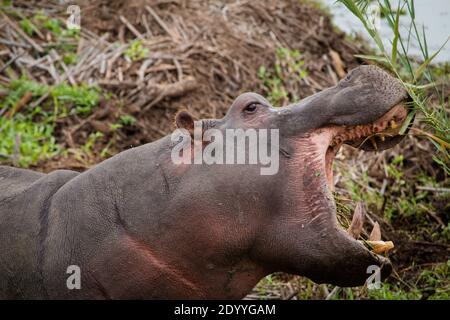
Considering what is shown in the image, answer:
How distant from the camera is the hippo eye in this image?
13.2ft

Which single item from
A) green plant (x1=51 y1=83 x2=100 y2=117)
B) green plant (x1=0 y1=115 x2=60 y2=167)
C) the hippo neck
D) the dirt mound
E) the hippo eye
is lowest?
the hippo neck

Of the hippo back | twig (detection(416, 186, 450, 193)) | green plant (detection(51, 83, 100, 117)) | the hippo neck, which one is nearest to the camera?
the hippo neck

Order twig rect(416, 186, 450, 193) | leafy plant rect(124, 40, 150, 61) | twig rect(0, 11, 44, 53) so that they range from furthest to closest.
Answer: twig rect(0, 11, 44, 53)
leafy plant rect(124, 40, 150, 61)
twig rect(416, 186, 450, 193)

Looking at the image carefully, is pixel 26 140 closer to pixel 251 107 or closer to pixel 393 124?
pixel 251 107

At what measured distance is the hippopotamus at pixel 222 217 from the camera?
145 inches

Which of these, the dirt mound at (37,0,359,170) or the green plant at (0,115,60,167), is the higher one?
the dirt mound at (37,0,359,170)

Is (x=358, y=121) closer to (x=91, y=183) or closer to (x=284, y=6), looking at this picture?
(x=91, y=183)

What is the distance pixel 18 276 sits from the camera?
167 inches

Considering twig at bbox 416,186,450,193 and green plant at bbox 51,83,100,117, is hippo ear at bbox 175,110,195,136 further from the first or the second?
green plant at bbox 51,83,100,117

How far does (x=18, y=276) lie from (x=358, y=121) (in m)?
1.93

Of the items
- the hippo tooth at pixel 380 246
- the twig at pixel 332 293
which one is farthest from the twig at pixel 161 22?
the hippo tooth at pixel 380 246

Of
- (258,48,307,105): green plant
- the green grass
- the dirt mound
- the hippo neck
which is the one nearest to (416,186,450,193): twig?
(258,48,307,105): green plant

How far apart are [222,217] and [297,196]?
0.36m

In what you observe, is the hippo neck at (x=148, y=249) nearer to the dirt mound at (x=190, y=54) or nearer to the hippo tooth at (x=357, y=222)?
the hippo tooth at (x=357, y=222)
